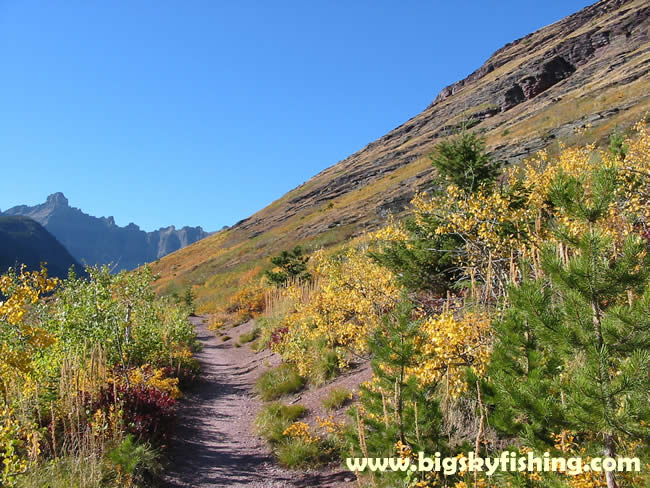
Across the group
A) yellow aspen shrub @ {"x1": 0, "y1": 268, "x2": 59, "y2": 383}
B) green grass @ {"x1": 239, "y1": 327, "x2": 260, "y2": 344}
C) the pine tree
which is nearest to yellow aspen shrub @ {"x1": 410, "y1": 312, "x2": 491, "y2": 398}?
the pine tree

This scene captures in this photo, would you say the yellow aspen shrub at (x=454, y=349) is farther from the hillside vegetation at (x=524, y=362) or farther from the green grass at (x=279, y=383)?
the green grass at (x=279, y=383)

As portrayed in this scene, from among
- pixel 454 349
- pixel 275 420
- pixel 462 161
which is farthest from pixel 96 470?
pixel 462 161

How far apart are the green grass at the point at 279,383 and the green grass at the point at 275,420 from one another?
1073 mm

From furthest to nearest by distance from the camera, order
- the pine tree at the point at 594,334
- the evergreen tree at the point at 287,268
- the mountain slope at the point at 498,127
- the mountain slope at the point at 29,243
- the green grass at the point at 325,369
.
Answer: the mountain slope at the point at 29,243 → the mountain slope at the point at 498,127 → the evergreen tree at the point at 287,268 → the green grass at the point at 325,369 → the pine tree at the point at 594,334

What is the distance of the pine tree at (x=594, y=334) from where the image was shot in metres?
2.29

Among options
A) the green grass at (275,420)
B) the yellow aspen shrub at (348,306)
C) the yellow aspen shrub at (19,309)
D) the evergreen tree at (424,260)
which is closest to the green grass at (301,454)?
the green grass at (275,420)

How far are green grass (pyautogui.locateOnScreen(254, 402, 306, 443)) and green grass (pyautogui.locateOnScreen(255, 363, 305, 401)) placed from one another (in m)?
1.07

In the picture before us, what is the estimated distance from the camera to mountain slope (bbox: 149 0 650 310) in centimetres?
3219

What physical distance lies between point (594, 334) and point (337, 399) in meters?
5.44

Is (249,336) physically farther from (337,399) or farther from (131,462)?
(131,462)

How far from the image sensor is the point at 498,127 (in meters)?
49.5

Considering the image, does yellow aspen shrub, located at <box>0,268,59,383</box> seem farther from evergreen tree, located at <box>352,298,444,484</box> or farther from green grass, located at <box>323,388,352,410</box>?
green grass, located at <box>323,388,352,410</box>

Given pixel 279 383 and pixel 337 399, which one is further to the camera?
pixel 279 383

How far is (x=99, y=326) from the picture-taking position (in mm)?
7074
